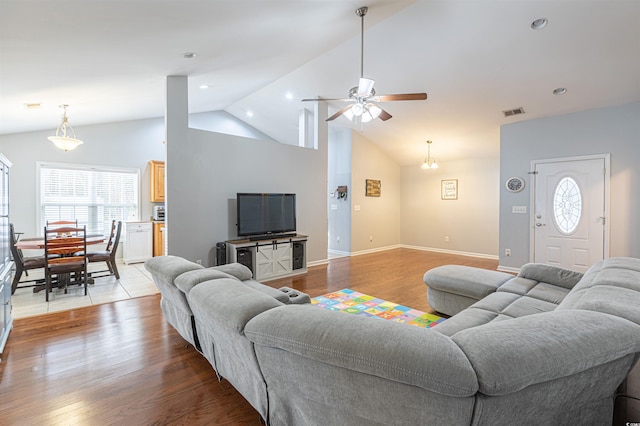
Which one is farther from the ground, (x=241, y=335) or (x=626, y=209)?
(x=626, y=209)

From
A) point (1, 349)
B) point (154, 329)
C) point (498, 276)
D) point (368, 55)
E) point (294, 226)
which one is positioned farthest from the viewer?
point (294, 226)

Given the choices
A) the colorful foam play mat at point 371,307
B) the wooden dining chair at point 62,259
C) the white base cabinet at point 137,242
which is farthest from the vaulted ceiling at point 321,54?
the colorful foam play mat at point 371,307

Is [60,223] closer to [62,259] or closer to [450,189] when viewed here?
[62,259]

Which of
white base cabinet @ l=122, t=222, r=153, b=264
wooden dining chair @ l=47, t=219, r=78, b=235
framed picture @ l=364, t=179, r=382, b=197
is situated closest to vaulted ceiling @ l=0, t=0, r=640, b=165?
wooden dining chair @ l=47, t=219, r=78, b=235

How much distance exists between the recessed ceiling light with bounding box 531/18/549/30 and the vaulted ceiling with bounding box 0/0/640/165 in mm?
45

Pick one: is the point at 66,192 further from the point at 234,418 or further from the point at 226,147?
the point at 234,418

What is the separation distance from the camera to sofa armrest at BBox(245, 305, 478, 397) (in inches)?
38.0

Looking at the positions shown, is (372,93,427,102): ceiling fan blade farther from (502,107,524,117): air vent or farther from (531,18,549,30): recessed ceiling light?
(502,107,524,117): air vent

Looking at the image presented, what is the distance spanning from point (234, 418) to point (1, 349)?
2281 millimetres

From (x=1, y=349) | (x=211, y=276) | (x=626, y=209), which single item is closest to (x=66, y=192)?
(x=1, y=349)

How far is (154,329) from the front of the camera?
312 centimetres

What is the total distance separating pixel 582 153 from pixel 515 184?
1065 millimetres

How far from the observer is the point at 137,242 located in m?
6.40

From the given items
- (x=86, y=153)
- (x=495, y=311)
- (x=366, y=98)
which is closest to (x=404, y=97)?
(x=366, y=98)
